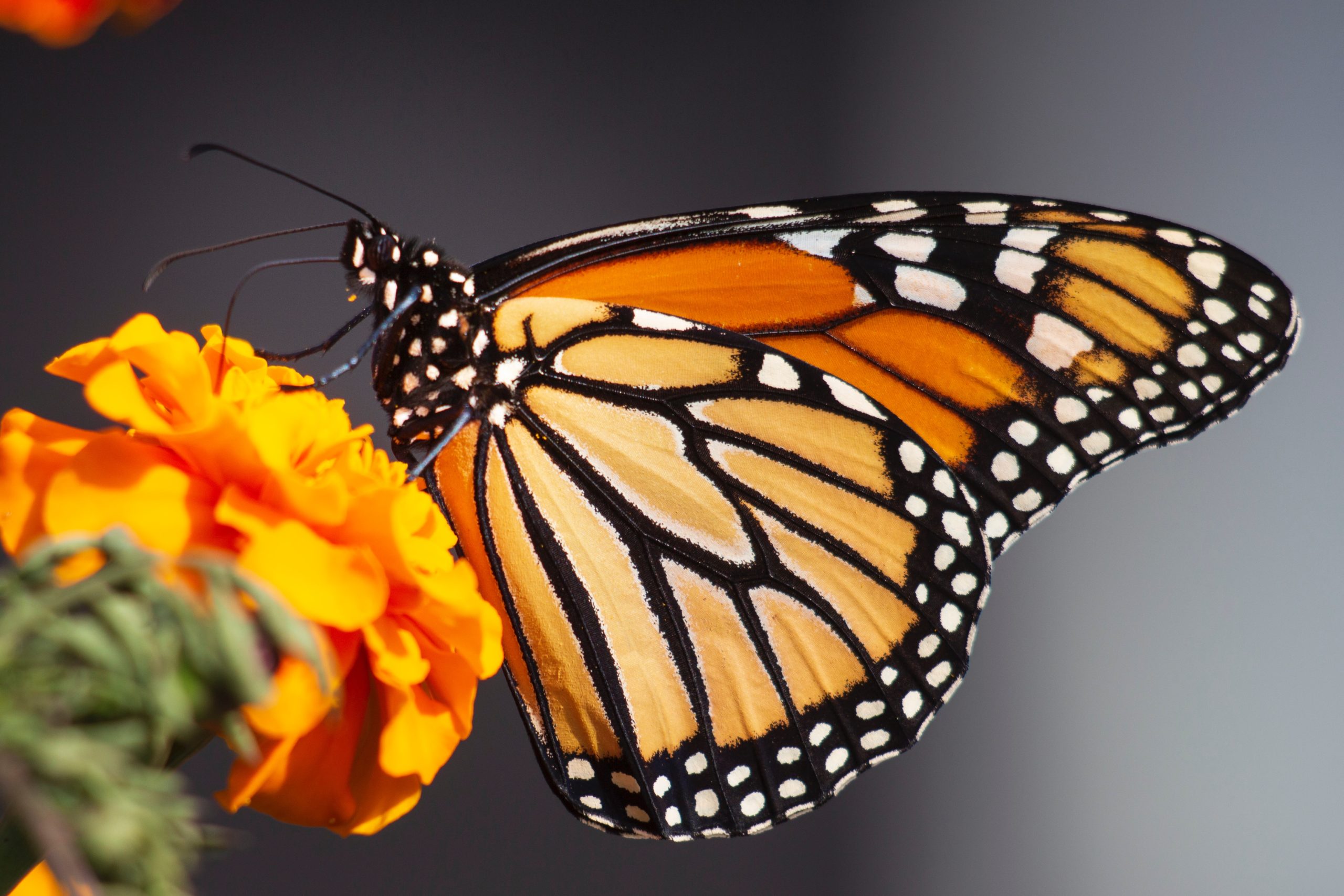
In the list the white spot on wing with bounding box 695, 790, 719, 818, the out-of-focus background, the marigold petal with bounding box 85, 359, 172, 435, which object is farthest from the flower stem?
the out-of-focus background

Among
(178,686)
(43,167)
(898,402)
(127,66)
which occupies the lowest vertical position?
(178,686)

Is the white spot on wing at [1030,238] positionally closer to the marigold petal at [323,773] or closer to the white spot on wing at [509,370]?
the white spot on wing at [509,370]

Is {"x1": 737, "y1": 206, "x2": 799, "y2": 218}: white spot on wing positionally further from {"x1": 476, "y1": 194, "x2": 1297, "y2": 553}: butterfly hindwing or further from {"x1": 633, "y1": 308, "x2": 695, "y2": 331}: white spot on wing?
{"x1": 633, "y1": 308, "x2": 695, "y2": 331}: white spot on wing

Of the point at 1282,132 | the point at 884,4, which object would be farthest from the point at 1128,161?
the point at 884,4

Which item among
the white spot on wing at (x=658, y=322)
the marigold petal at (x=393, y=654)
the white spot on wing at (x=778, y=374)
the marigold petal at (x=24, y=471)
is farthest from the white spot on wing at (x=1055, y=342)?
the marigold petal at (x=24, y=471)

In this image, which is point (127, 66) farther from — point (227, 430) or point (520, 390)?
point (227, 430)
